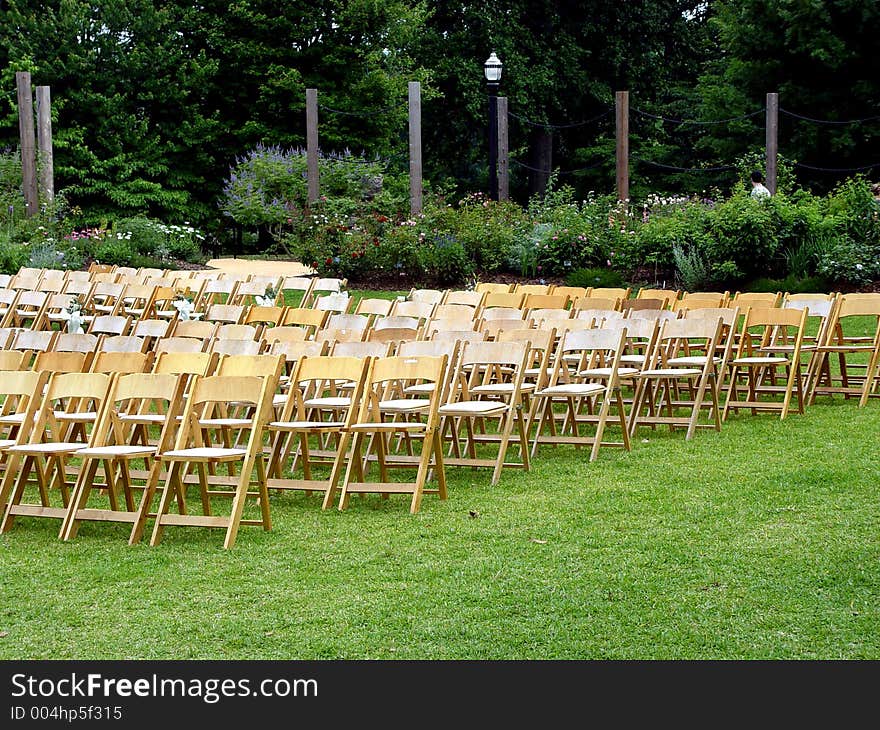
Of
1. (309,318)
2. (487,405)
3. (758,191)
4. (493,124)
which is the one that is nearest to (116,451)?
(487,405)

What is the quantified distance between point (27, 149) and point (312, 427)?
12642mm

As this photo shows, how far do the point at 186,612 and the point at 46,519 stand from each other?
2160 mm

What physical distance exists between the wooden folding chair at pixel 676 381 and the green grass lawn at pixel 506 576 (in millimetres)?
1191

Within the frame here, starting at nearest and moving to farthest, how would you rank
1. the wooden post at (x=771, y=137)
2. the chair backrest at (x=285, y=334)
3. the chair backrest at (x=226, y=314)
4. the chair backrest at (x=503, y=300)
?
the chair backrest at (x=285, y=334)
the chair backrest at (x=226, y=314)
the chair backrest at (x=503, y=300)
the wooden post at (x=771, y=137)

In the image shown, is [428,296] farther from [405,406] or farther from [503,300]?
[405,406]

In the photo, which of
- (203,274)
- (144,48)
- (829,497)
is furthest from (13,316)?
(144,48)

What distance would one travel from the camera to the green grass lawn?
4.92m

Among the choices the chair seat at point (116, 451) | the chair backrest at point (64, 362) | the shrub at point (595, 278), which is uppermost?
the chair backrest at point (64, 362)

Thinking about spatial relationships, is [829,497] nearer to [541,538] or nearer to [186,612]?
[541,538]

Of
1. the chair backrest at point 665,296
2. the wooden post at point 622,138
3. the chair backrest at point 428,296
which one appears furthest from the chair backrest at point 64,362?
the wooden post at point 622,138

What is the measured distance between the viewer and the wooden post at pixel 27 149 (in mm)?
18391

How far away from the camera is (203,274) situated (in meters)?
14.3

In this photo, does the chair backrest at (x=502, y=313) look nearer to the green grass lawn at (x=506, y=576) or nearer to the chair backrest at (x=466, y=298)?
the chair backrest at (x=466, y=298)

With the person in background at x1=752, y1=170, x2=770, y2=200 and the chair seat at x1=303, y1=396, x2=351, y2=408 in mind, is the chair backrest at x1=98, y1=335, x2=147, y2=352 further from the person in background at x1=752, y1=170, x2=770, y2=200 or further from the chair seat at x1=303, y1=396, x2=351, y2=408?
the person in background at x1=752, y1=170, x2=770, y2=200
